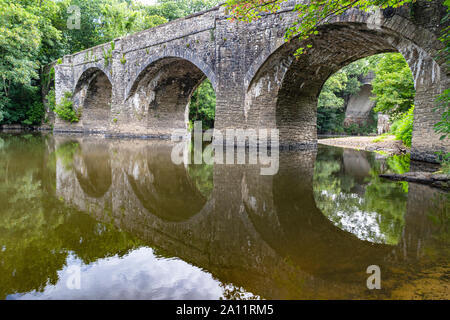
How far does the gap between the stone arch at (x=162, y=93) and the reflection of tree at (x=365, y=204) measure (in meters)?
12.3

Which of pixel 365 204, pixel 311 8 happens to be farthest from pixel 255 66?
pixel 365 204

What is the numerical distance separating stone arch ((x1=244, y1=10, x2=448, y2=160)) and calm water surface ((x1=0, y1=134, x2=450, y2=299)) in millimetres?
3932

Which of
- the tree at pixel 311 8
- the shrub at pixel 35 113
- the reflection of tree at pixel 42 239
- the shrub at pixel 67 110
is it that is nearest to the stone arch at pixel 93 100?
the shrub at pixel 67 110

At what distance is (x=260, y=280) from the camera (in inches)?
79.5

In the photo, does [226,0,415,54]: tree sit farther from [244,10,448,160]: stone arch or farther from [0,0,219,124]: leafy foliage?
[0,0,219,124]: leafy foliage

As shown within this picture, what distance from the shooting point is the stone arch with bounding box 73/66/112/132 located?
22328mm

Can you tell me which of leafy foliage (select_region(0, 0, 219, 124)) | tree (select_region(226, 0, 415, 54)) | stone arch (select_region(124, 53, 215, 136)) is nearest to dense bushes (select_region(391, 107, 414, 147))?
tree (select_region(226, 0, 415, 54))

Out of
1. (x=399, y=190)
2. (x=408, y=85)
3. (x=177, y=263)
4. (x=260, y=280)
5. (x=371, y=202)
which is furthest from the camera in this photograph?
(x=408, y=85)

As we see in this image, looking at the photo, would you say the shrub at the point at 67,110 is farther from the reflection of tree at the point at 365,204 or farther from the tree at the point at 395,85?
the reflection of tree at the point at 365,204

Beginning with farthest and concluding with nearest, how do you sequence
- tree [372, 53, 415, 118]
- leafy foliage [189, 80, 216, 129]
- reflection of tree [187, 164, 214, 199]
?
leafy foliage [189, 80, 216, 129] < tree [372, 53, 415, 118] < reflection of tree [187, 164, 214, 199]

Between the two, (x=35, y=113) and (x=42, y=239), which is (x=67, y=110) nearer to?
(x=35, y=113)
